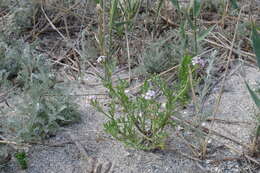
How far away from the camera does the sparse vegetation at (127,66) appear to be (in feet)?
5.69

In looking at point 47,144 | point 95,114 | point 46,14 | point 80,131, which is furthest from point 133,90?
point 46,14

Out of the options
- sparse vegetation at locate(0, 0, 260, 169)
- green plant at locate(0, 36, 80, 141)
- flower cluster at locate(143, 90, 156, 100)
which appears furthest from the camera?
green plant at locate(0, 36, 80, 141)

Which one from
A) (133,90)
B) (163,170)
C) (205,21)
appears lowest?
(163,170)

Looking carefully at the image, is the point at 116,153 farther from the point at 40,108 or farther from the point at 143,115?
the point at 40,108

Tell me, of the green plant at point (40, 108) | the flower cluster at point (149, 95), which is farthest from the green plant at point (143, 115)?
the green plant at point (40, 108)

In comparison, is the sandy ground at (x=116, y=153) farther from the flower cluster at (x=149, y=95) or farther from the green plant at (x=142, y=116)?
the flower cluster at (x=149, y=95)

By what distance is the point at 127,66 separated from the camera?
2.53 m

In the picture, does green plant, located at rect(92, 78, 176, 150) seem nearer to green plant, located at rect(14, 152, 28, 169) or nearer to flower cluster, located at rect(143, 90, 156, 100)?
flower cluster, located at rect(143, 90, 156, 100)

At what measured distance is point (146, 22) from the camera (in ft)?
8.82

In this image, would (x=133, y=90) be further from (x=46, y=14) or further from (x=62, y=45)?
(x=46, y=14)

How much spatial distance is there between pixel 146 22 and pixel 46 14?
811mm

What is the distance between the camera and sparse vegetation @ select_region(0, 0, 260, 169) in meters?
1.74

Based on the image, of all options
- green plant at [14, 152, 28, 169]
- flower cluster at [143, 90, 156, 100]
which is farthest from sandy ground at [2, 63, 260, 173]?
flower cluster at [143, 90, 156, 100]

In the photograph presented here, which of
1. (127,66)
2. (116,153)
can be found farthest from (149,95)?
(127,66)
